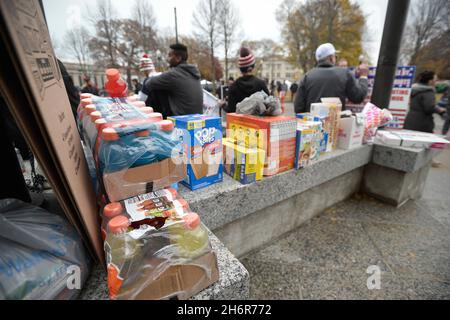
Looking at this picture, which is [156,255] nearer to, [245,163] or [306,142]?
[245,163]

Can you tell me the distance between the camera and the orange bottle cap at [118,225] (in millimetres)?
806

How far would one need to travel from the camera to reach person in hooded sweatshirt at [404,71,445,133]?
431 cm

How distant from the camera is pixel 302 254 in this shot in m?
2.21

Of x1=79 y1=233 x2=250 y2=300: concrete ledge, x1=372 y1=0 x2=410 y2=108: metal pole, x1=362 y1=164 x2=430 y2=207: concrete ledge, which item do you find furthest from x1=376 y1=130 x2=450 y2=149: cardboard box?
x1=79 y1=233 x2=250 y2=300: concrete ledge

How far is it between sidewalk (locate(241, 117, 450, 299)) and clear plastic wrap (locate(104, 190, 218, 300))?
1276mm

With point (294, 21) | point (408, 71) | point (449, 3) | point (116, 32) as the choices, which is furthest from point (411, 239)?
point (116, 32)

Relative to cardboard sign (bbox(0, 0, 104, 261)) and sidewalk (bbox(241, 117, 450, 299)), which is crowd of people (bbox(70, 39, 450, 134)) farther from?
cardboard sign (bbox(0, 0, 104, 261))

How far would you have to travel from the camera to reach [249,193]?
68.1 inches

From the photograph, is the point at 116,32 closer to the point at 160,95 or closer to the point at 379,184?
the point at 160,95

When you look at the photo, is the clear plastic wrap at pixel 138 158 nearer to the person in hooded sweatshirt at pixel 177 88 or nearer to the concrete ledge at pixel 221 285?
the concrete ledge at pixel 221 285

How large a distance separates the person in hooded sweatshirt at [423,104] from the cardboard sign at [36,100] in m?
5.67

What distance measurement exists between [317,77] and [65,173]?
3.25m

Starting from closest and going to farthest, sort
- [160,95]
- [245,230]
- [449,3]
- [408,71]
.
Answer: [245,230], [160,95], [449,3], [408,71]

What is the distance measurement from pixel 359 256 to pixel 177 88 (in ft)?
8.54
